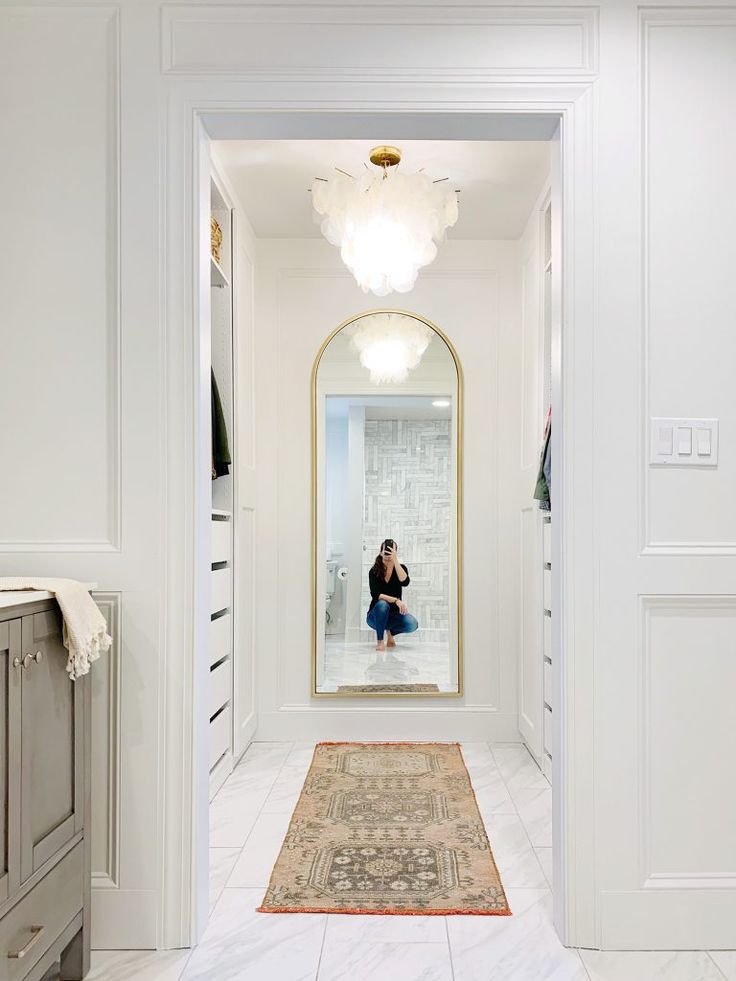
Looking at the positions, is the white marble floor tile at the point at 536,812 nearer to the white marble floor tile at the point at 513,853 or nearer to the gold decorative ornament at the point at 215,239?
the white marble floor tile at the point at 513,853

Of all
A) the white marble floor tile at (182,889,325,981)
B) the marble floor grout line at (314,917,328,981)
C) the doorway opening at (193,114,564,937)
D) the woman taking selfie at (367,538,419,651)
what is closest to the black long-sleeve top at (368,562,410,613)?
the woman taking selfie at (367,538,419,651)

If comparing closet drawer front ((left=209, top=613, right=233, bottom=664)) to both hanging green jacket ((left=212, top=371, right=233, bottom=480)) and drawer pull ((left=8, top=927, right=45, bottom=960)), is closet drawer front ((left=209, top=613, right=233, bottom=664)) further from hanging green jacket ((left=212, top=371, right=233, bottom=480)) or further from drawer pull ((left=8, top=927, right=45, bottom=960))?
drawer pull ((left=8, top=927, right=45, bottom=960))

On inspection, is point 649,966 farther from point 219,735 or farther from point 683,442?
point 219,735

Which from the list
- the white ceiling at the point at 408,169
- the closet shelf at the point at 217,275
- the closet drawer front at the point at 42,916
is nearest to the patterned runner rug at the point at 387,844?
the closet drawer front at the point at 42,916

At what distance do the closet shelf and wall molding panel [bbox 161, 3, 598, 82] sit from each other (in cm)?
115

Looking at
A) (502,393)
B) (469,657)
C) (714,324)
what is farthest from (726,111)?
(469,657)

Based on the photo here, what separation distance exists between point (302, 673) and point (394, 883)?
1.74 m

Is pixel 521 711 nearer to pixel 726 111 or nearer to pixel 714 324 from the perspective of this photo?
pixel 714 324

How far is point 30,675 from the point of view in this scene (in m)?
1.67

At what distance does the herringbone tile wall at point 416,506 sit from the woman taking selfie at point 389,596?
1.3 inches

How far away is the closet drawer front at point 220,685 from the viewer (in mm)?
3156

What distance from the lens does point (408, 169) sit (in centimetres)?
327

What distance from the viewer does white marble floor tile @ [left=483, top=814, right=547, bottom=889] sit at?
2428mm

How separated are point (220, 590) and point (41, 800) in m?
1.62
